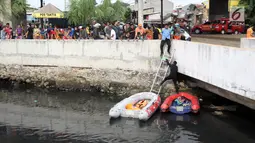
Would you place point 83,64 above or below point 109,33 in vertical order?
below

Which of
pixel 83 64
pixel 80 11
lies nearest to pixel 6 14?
pixel 83 64

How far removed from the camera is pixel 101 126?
1548 cm

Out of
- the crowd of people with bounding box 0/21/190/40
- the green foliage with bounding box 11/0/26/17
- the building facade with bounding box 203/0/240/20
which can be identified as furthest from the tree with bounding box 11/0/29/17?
the building facade with bounding box 203/0/240/20

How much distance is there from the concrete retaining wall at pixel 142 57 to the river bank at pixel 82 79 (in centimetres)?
38

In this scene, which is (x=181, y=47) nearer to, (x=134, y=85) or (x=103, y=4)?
(x=134, y=85)

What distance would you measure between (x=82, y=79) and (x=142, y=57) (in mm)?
4315

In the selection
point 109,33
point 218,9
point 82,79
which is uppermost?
point 218,9

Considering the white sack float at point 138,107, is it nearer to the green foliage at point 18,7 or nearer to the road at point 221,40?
the road at point 221,40

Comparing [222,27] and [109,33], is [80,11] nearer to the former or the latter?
[222,27]

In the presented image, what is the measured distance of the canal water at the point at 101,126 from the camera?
13906mm

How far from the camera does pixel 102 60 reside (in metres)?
21.5

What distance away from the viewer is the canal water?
1391cm

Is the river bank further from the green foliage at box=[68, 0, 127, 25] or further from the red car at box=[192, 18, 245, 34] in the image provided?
the green foliage at box=[68, 0, 127, 25]

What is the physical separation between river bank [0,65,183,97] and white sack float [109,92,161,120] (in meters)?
2.16
